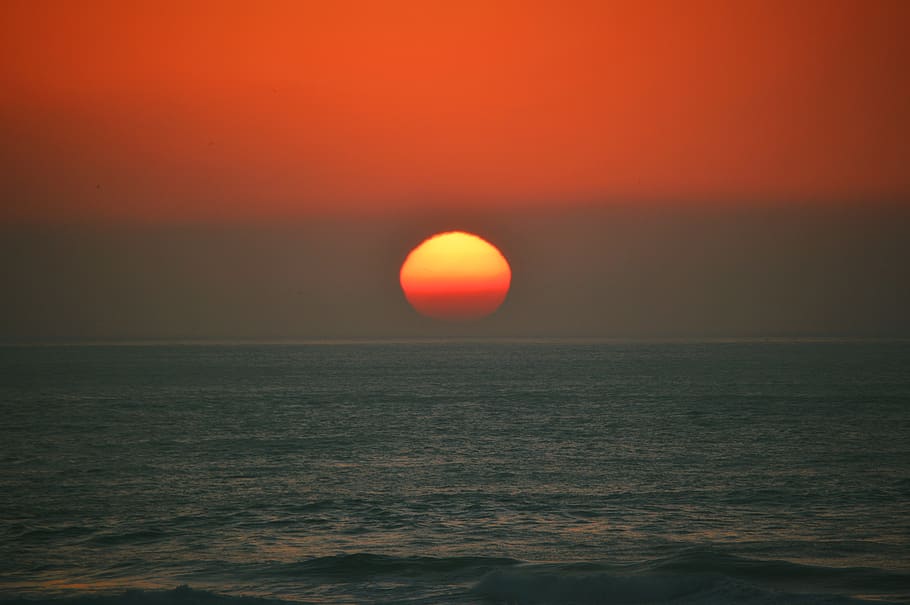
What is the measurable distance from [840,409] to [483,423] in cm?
3063

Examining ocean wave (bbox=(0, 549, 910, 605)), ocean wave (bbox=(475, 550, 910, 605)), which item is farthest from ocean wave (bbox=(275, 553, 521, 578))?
ocean wave (bbox=(475, 550, 910, 605))

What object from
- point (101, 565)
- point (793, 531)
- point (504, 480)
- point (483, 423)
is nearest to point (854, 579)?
point (793, 531)

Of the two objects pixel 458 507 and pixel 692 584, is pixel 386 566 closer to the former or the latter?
pixel 458 507

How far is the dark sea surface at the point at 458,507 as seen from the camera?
23312 mm

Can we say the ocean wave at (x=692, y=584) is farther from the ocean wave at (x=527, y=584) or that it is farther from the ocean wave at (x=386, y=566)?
the ocean wave at (x=386, y=566)

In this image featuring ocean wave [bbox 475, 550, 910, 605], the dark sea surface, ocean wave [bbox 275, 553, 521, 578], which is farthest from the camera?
ocean wave [bbox 275, 553, 521, 578]

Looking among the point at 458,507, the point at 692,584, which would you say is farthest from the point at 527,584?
the point at 458,507

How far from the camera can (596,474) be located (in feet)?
134

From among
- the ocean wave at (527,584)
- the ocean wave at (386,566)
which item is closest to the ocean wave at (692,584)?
the ocean wave at (527,584)

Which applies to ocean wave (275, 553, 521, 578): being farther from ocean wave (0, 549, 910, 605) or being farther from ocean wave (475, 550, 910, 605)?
ocean wave (475, 550, 910, 605)

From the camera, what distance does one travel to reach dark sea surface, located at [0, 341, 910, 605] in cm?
2331

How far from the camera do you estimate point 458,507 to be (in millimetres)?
32594

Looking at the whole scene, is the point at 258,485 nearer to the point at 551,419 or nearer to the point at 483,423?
the point at 483,423

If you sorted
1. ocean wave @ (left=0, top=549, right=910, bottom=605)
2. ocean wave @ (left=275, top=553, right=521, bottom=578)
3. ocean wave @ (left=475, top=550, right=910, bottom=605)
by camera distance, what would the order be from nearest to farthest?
1. ocean wave @ (left=0, top=549, right=910, bottom=605)
2. ocean wave @ (left=475, top=550, right=910, bottom=605)
3. ocean wave @ (left=275, top=553, right=521, bottom=578)
